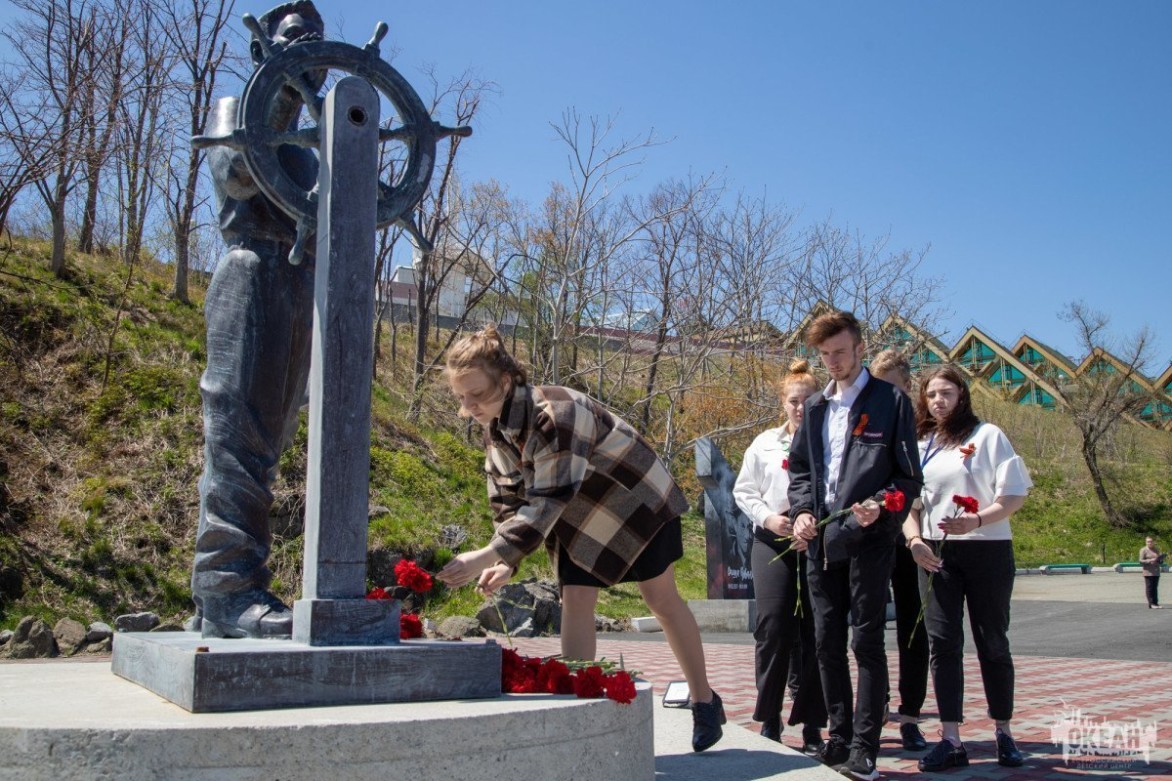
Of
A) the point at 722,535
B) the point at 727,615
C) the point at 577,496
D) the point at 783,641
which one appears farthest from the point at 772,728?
the point at 722,535

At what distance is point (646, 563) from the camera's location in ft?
13.0

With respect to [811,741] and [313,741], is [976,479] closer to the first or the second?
[811,741]

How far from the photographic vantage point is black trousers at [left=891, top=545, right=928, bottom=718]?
5.13 metres

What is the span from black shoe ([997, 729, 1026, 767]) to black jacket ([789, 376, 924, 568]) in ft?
3.91

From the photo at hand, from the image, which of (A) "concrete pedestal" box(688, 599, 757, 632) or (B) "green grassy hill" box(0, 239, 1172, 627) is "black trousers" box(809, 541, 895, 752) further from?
(B) "green grassy hill" box(0, 239, 1172, 627)

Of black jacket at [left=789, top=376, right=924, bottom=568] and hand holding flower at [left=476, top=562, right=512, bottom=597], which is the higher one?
black jacket at [left=789, top=376, right=924, bottom=568]

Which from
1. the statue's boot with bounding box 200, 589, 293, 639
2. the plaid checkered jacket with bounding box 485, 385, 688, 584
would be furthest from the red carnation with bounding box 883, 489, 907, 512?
the statue's boot with bounding box 200, 589, 293, 639

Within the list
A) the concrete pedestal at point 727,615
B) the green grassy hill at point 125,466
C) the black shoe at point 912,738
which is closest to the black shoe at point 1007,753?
the black shoe at point 912,738

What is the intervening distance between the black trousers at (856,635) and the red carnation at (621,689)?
1.38 metres

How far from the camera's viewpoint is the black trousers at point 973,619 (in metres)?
4.64

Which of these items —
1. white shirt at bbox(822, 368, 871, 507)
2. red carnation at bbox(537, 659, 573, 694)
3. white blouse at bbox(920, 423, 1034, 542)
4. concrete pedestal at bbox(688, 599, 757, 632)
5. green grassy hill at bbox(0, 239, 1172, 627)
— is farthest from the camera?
concrete pedestal at bbox(688, 599, 757, 632)

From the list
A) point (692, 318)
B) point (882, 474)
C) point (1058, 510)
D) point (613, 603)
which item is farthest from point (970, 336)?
point (882, 474)

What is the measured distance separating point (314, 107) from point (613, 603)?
13.3m

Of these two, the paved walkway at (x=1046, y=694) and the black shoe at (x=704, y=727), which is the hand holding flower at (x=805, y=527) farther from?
the paved walkway at (x=1046, y=694)
